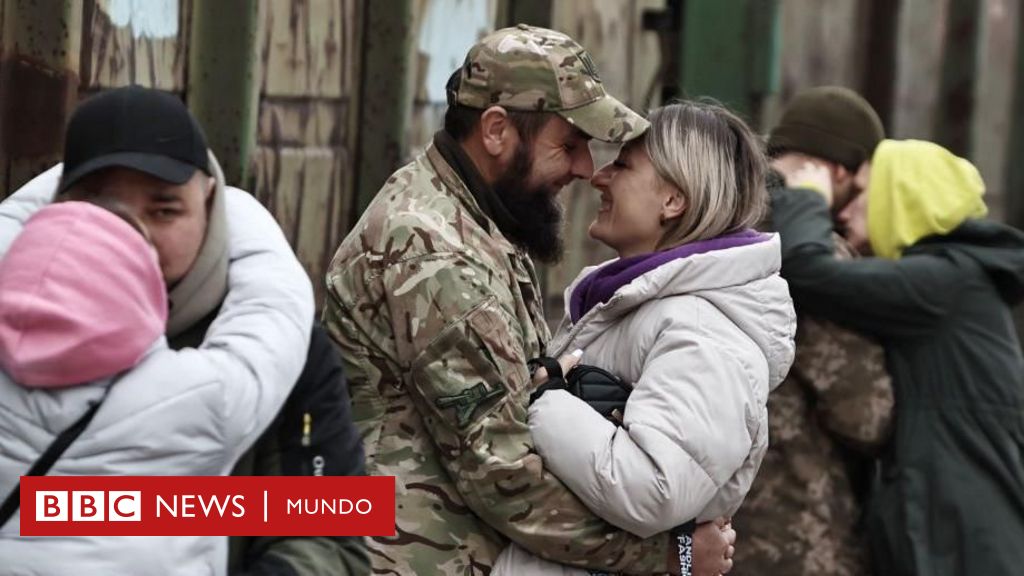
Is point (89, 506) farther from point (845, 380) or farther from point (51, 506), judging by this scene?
point (845, 380)

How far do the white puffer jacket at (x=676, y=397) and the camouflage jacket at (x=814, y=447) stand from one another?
1228 mm

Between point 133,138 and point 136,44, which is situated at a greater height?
point 133,138

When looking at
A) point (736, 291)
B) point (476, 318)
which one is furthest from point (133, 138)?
point (736, 291)

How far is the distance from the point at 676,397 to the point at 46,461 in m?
1.30

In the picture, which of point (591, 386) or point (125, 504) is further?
point (591, 386)

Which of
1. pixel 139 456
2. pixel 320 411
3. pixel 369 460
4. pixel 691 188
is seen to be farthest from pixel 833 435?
pixel 139 456

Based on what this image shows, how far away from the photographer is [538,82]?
345cm

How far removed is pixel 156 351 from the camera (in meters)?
2.45

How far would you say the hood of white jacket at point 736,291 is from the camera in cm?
347

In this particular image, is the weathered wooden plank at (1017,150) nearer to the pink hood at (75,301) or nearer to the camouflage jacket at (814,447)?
the camouflage jacket at (814,447)

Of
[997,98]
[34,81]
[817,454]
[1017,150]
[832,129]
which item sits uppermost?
[34,81]

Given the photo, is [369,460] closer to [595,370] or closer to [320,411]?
[595,370]

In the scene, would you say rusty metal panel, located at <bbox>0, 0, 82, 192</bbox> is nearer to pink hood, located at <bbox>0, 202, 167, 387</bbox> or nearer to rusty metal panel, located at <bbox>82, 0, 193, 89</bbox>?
rusty metal panel, located at <bbox>82, 0, 193, 89</bbox>

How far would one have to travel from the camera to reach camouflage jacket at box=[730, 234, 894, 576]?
4824 millimetres
